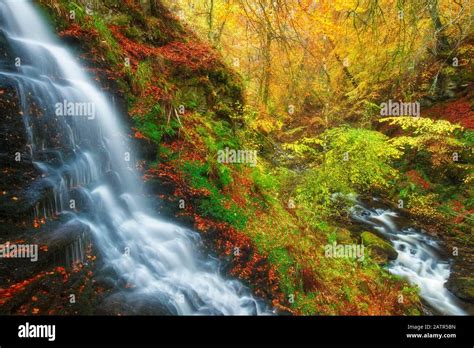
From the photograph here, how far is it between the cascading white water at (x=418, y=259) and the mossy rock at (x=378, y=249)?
192 mm

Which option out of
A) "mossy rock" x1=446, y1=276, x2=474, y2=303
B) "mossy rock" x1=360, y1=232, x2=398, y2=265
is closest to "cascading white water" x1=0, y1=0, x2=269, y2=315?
"mossy rock" x1=360, y1=232, x2=398, y2=265

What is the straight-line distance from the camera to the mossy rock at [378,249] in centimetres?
824

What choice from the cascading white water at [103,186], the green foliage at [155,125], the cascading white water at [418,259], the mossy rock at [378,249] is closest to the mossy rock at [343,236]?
the mossy rock at [378,249]

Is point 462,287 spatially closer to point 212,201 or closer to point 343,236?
point 343,236

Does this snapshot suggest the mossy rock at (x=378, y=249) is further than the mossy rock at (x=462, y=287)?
Yes

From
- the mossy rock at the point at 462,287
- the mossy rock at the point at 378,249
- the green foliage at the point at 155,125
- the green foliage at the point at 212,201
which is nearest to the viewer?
the green foliage at the point at 212,201

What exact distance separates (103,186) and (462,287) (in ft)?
27.1

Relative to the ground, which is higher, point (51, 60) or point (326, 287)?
point (51, 60)

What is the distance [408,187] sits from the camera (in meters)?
12.0

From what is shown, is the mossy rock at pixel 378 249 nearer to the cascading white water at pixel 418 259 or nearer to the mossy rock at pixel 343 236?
the cascading white water at pixel 418 259

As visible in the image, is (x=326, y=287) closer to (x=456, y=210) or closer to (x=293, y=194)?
(x=293, y=194)

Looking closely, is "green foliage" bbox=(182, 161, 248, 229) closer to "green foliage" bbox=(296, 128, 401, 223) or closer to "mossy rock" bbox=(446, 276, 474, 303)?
"green foliage" bbox=(296, 128, 401, 223)
